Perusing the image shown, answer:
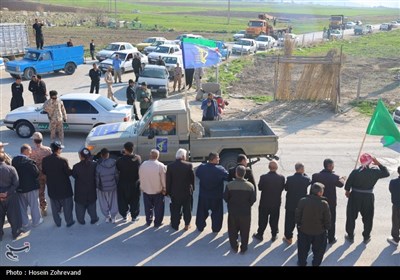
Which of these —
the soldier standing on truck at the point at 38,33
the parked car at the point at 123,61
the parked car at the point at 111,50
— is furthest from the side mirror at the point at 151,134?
the parked car at the point at 111,50

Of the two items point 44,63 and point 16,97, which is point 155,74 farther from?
point 16,97

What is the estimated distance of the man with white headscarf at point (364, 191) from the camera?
810 cm

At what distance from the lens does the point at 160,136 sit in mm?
11055

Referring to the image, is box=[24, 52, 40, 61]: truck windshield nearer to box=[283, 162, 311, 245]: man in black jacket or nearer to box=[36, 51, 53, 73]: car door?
box=[36, 51, 53, 73]: car door

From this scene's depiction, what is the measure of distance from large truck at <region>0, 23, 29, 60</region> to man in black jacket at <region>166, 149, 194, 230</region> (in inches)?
996

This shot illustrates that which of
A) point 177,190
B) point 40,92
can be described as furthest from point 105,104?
point 177,190

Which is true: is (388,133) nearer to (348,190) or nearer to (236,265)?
(348,190)

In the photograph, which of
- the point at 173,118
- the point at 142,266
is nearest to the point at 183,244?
the point at 142,266

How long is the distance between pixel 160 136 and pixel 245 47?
3174cm

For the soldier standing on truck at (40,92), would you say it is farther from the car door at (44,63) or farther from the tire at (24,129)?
the car door at (44,63)

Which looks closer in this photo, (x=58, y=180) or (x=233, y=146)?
(x=58, y=180)

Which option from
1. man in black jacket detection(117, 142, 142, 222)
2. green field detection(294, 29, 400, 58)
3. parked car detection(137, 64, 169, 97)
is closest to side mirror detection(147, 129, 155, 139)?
man in black jacket detection(117, 142, 142, 222)

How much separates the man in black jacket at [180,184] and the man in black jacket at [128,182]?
0.70 meters

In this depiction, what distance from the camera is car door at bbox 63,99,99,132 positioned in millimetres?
14680
